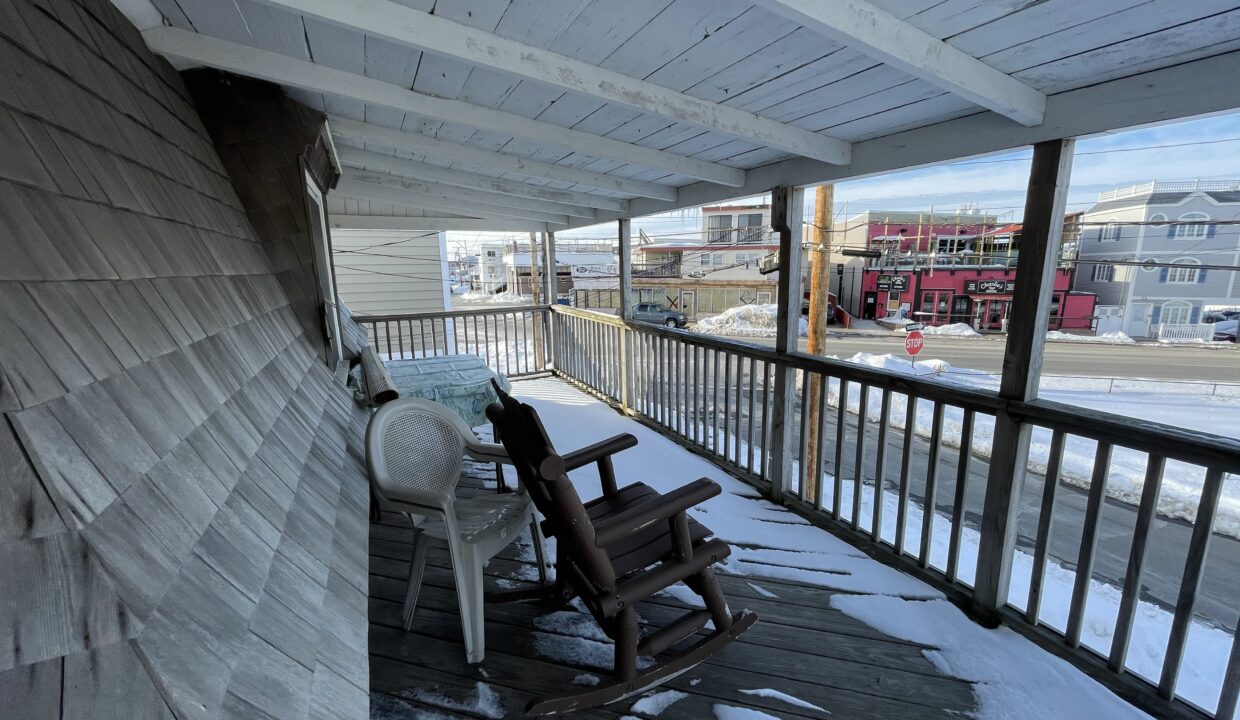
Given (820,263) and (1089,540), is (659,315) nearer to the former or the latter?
(820,263)

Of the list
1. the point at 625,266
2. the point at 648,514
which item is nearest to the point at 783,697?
the point at 648,514

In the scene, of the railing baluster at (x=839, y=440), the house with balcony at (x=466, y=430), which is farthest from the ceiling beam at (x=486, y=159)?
the railing baluster at (x=839, y=440)

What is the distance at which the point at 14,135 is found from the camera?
703 millimetres

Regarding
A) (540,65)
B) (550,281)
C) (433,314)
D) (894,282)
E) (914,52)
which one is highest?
(540,65)

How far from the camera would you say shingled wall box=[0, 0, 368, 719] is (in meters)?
0.47

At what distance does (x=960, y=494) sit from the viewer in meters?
2.08

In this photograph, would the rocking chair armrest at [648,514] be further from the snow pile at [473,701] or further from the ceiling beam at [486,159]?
the ceiling beam at [486,159]

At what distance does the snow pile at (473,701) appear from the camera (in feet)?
5.18

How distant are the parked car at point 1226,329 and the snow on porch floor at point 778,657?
1451cm

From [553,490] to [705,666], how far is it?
37.2 inches

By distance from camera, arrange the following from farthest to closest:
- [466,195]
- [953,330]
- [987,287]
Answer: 1. [953,330]
2. [987,287]
3. [466,195]

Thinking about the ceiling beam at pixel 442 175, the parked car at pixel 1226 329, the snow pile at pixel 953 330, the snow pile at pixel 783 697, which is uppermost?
the ceiling beam at pixel 442 175

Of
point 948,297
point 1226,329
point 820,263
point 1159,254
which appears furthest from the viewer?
point 948,297

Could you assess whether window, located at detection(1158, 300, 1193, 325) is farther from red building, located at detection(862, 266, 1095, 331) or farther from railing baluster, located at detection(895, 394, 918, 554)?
railing baluster, located at detection(895, 394, 918, 554)
